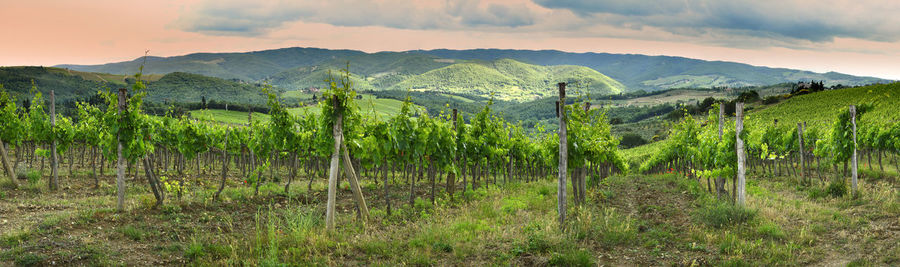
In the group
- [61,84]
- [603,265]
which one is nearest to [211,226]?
[603,265]

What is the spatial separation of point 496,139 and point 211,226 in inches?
383

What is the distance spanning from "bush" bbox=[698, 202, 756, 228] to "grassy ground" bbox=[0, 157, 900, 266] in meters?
0.03

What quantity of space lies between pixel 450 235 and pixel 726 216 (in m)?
6.42

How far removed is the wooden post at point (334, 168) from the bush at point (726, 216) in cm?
844

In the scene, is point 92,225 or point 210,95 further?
point 210,95

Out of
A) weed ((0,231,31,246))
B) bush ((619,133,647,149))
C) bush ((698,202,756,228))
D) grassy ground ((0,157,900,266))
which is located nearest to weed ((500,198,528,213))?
grassy ground ((0,157,900,266))

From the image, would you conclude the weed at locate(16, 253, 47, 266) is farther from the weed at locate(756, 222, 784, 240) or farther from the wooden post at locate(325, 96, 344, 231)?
the weed at locate(756, 222, 784, 240)

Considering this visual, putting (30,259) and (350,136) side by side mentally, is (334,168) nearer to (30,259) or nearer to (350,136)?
(350,136)

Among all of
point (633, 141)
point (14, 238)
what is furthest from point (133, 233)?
point (633, 141)

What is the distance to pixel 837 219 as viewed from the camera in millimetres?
10602

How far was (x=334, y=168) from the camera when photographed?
30.6 ft

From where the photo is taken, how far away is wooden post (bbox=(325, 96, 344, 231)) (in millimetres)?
9156

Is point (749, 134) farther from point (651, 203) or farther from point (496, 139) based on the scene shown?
point (496, 139)

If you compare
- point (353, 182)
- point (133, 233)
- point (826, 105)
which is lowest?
point (133, 233)
